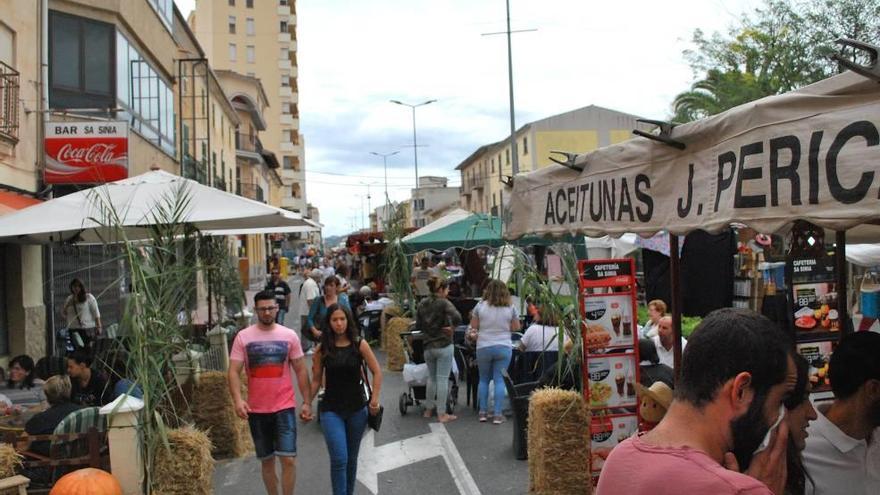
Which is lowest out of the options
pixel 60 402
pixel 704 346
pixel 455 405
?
pixel 455 405

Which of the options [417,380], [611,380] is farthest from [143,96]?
[611,380]

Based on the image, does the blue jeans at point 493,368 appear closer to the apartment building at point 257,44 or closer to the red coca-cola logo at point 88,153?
the red coca-cola logo at point 88,153

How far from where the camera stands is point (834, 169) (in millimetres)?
2377

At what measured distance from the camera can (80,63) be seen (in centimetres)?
1495

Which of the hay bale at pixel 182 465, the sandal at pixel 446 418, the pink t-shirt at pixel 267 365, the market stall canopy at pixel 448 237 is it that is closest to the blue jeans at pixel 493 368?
the sandal at pixel 446 418

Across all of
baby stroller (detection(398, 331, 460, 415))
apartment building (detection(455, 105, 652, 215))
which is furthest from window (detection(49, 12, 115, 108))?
apartment building (detection(455, 105, 652, 215))

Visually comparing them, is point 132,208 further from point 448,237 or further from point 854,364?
point 448,237

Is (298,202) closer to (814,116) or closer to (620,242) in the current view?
(620,242)

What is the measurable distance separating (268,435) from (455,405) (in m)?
4.75

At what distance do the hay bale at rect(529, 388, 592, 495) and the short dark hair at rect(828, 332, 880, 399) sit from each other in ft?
11.0

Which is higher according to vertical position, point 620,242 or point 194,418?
point 620,242

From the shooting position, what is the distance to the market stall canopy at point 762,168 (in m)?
2.31

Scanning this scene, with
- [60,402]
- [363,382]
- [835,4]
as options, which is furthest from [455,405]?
[835,4]

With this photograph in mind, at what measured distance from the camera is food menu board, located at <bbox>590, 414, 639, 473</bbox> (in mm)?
6102
